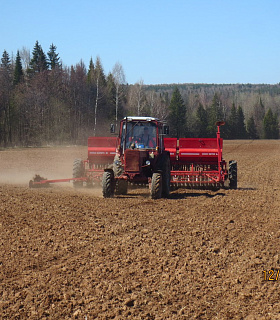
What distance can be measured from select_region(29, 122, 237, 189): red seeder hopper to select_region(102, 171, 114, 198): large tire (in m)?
2.10

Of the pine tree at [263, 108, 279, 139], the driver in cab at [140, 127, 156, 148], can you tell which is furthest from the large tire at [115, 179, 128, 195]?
the pine tree at [263, 108, 279, 139]

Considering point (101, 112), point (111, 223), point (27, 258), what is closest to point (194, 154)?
point (111, 223)

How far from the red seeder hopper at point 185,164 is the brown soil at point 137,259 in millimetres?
2782

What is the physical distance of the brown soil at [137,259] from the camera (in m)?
4.91

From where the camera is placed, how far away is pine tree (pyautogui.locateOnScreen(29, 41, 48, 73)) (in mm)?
60906

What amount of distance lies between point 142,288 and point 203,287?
0.73 m

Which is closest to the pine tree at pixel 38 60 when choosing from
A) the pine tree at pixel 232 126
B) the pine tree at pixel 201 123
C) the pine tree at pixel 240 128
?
the pine tree at pixel 201 123

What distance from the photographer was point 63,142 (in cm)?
4900

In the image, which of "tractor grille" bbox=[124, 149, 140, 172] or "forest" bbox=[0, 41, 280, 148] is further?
"forest" bbox=[0, 41, 280, 148]

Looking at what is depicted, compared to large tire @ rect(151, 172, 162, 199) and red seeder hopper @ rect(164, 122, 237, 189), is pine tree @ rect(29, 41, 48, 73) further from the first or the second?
large tire @ rect(151, 172, 162, 199)

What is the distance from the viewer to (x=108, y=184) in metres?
11.9

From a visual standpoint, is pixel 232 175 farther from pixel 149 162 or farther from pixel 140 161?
pixel 140 161

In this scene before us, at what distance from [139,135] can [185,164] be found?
3096mm

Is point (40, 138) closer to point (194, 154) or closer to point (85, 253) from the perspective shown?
point (194, 154)
